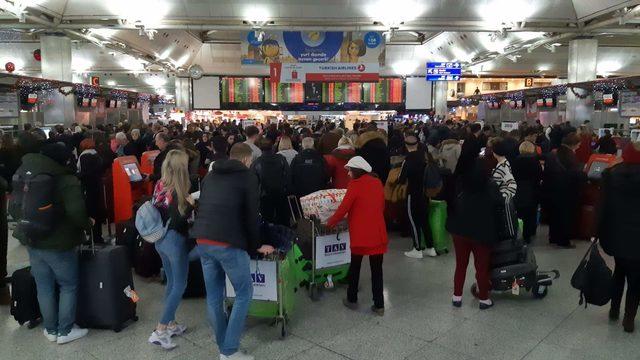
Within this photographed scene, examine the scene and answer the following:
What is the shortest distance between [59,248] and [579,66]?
1557 cm

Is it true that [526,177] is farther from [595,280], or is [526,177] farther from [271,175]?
[271,175]

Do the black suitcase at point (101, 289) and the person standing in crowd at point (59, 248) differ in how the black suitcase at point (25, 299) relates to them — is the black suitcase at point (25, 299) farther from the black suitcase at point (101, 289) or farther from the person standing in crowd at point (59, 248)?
the black suitcase at point (101, 289)

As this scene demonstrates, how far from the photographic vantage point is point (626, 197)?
3.66 meters

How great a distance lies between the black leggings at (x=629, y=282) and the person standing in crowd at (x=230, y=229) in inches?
114

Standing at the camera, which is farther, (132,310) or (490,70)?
(490,70)

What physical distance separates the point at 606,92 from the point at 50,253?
12.5 metres

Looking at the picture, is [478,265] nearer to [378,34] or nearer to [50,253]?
[50,253]

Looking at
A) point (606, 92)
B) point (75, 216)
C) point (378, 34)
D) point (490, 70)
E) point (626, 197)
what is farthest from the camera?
point (490, 70)

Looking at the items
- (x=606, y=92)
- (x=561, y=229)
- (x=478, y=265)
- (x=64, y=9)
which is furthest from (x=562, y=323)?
(x=64, y=9)

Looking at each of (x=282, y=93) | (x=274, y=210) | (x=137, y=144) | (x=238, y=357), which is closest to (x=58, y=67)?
(x=137, y=144)

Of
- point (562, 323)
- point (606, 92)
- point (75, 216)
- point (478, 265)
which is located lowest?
point (562, 323)

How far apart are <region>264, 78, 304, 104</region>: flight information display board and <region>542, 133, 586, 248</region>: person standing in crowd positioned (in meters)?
17.0

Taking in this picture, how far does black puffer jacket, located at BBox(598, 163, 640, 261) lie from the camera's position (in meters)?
3.61

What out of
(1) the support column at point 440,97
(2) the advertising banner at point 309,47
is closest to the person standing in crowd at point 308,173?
(2) the advertising banner at point 309,47
